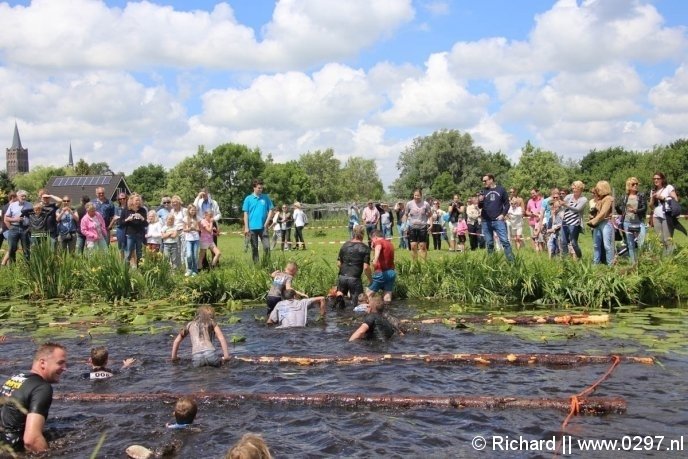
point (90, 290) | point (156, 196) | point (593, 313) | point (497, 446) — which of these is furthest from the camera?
point (156, 196)

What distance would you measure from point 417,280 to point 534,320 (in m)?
3.87

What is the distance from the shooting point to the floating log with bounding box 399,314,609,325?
36.6ft

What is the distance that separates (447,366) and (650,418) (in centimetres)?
280

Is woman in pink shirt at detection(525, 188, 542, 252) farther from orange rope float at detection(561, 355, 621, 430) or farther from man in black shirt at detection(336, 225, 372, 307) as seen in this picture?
orange rope float at detection(561, 355, 621, 430)

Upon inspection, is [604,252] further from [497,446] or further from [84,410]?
[84,410]

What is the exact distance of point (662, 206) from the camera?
15.3 meters

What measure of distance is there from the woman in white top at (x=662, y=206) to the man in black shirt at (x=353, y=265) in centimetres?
697

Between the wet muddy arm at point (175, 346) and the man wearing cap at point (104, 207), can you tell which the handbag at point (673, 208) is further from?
the man wearing cap at point (104, 207)

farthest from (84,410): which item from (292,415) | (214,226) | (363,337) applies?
(214,226)

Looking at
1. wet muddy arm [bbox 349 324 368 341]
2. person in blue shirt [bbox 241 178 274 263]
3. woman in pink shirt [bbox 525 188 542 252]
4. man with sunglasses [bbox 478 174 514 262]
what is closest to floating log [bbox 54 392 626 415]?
wet muddy arm [bbox 349 324 368 341]

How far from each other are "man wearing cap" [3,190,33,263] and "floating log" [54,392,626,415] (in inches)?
475

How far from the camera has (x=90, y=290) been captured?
49.5ft

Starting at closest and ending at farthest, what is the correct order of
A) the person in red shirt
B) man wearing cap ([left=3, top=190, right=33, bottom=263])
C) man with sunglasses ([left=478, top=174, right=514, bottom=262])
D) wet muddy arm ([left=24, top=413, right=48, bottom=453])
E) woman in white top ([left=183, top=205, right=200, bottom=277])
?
wet muddy arm ([left=24, top=413, right=48, bottom=453])
the person in red shirt
man with sunglasses ([left=478, top=174, right=514, bottom=262])
woman in white top ([left=183, top=205, right=200, bottom=277])
man wearing cap ([left=3, top=190, right=33, bottom=263])

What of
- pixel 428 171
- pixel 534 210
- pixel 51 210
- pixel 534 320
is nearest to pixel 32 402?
pixel 534 320
